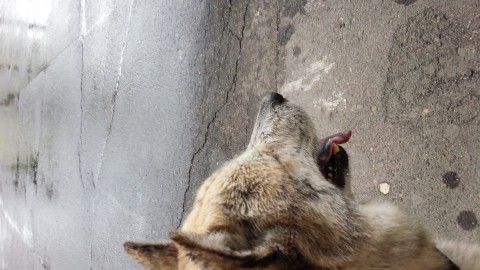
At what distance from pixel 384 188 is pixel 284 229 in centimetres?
177

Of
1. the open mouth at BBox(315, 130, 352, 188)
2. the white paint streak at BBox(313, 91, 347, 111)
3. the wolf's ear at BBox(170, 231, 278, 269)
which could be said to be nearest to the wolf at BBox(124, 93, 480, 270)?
the wolf's ear at BBox(170, 231, 278, 269)

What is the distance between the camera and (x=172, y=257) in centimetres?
179

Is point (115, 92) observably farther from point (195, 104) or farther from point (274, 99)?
point (274, 99)

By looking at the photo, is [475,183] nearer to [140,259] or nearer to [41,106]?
[140,259]

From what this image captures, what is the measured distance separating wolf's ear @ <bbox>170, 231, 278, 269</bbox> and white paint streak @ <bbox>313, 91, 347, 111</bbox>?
7.15ft

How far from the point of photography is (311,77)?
3676mm

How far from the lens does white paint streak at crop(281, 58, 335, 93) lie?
11.8 ft

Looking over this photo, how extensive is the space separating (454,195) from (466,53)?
2.97ft

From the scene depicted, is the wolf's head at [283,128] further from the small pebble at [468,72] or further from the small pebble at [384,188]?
the small pebble at [468,72]

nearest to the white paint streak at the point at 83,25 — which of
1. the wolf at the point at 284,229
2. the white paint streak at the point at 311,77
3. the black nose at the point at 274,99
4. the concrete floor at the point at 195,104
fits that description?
the concrete floor at the point at 195,104

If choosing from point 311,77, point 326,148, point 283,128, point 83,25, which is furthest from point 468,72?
point 83,25

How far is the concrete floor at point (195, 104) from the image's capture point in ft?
9.61

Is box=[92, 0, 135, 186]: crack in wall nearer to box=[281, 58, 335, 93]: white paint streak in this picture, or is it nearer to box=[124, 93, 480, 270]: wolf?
box=[281, 58, 335, 93]: white paint streak

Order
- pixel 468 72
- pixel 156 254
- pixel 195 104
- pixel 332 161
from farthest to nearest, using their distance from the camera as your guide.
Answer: pixel 195 104
pixel 468 72
pixel 332 161
pixel 156 254
